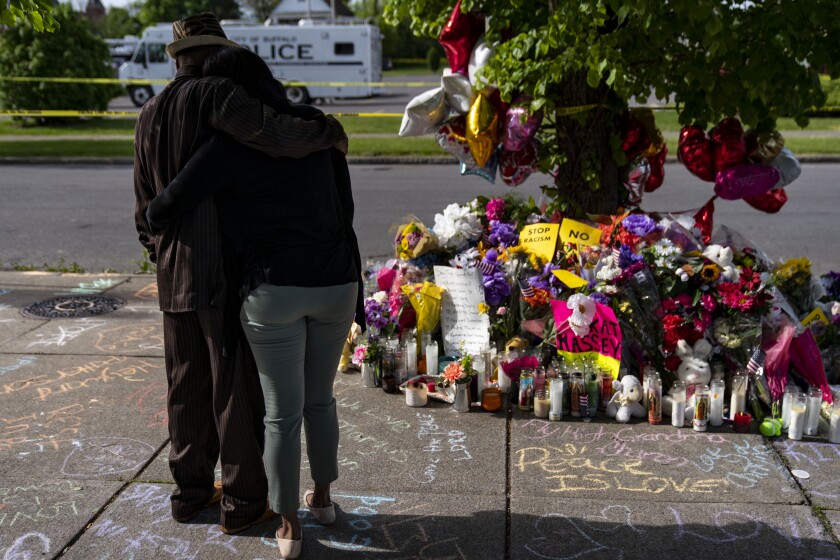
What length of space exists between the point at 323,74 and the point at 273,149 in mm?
26221

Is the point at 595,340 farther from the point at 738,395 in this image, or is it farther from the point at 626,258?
the point at 738,395

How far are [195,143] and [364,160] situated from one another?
11584mm

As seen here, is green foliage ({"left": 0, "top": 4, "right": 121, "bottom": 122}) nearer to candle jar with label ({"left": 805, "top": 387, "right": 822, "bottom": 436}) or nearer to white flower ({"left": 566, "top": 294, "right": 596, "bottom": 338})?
white flower ({"left": 566, "top": 294, "right": 596, "bottom": 338})

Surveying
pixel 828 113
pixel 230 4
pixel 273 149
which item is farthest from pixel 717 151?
pixel 230 4

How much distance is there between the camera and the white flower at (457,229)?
16.4 ft

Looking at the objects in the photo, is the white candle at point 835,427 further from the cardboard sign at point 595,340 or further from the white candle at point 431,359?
the white candle at point 431,359

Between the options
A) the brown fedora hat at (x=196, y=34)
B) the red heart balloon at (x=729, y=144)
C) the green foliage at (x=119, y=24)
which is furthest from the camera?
the green foliage at (x=119, y=24)

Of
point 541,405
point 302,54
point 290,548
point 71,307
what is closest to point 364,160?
point 71,307

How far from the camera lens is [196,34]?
2992mm

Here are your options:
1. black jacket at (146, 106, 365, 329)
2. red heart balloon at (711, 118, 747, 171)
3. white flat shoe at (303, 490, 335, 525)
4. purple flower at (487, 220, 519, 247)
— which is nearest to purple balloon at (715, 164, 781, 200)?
red heart balloon at (711, 118, 747, 171)

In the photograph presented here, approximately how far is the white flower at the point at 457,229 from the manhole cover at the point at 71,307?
2480 millimetres

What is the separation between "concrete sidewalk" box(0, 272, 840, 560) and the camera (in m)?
3.11

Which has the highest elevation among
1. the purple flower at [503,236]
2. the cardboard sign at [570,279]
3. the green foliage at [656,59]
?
the green foliage at [656,59]

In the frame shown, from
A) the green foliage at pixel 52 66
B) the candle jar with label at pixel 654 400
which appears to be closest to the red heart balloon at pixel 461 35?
the candle jar with label at pixel 654 400
